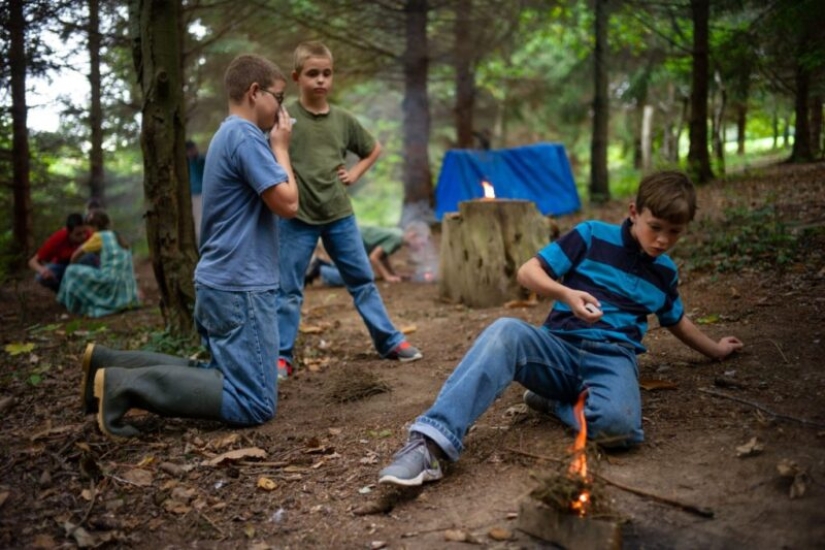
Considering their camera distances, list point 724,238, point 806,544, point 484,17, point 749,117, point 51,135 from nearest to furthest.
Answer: point 806,544 < point 724,238 < point 51,135 < point 484,17 < point 749,117

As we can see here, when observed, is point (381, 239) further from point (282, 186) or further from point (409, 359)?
point (282, 186)

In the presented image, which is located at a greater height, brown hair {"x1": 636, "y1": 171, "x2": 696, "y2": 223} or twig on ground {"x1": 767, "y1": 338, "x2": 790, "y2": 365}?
brown hair {"x1": 636, "y1": 171, "x2": 696, "y2": 223}

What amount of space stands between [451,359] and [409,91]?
9.06 metres

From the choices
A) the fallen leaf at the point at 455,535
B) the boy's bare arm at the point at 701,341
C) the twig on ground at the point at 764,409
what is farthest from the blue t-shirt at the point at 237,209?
the twig on ground at the point at 764,409

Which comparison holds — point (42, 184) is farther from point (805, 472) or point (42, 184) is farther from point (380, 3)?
point (805, 472)

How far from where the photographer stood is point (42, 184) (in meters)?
9.26

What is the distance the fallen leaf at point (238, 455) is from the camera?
3295 millimetres

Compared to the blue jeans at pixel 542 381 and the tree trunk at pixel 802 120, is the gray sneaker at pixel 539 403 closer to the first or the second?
the blue jeans at pixel 542 381

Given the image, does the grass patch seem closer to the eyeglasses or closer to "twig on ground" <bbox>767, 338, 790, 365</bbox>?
"twig on ground" <bbox>767, 338, 790, 365</bbox>

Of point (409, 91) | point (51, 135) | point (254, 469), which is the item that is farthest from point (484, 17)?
point (254, 469)

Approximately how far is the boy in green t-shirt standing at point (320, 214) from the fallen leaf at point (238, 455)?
1.36m

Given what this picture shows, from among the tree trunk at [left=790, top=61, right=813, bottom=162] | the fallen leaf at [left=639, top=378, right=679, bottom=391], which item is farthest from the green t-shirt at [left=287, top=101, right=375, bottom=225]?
the tree trunk at [left=790, top=61, right=813, bottom=162]

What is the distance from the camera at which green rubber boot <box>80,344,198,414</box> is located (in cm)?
364

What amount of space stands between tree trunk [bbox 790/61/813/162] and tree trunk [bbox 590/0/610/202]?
11.2ft
